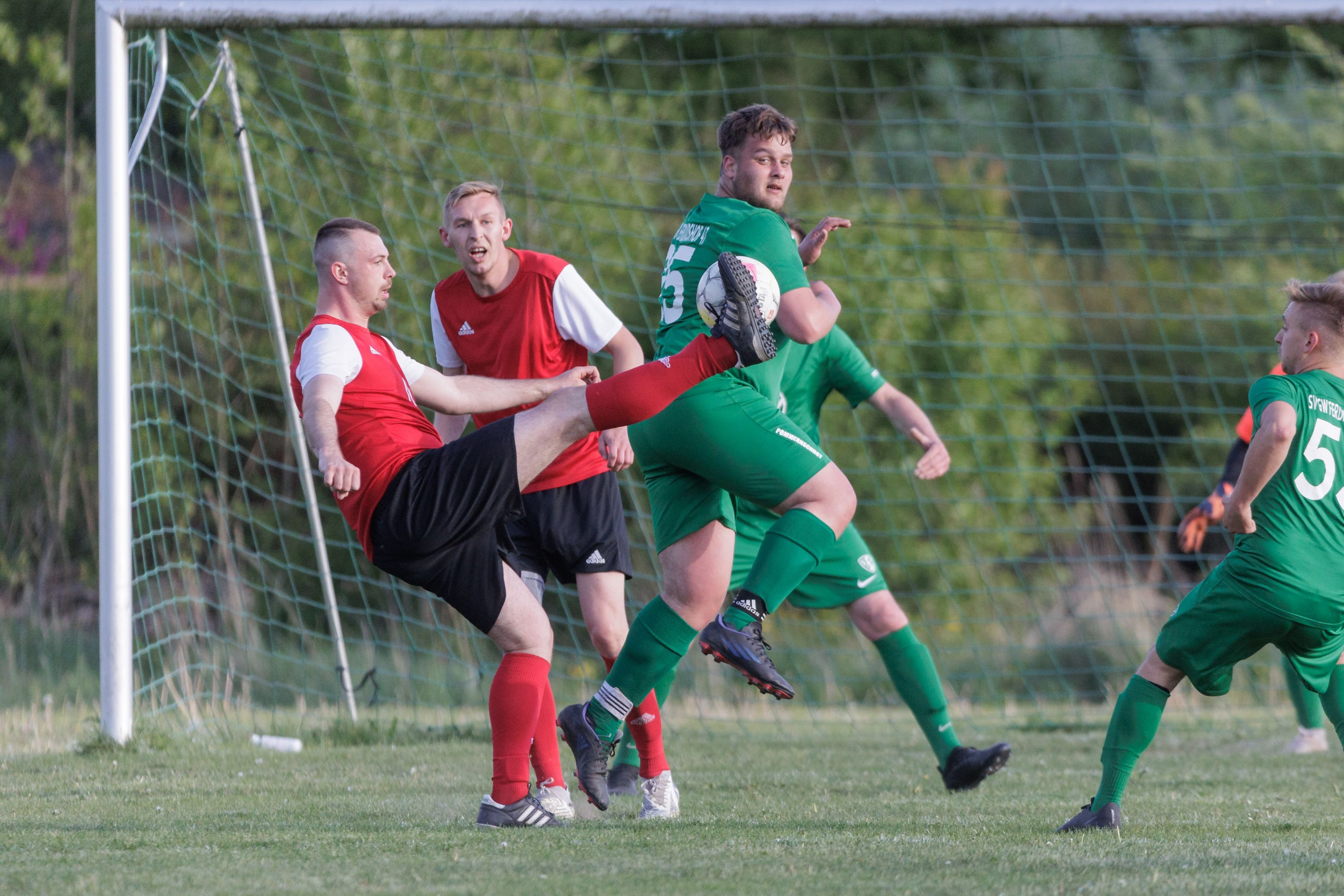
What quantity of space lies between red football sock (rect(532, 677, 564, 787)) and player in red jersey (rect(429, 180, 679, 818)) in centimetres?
9

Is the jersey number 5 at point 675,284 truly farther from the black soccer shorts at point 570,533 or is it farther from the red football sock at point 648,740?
the red football sock at point 648,740

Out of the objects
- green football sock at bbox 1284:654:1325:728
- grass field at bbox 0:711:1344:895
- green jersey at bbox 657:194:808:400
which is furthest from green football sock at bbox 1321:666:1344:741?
green football sock at bbox 1284:654:1325:728

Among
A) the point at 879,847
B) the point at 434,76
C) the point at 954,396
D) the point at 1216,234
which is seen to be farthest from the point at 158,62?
the point at 1216,234

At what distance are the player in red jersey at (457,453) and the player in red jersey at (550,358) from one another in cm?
42

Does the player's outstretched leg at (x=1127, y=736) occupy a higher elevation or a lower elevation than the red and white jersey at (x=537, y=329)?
lower

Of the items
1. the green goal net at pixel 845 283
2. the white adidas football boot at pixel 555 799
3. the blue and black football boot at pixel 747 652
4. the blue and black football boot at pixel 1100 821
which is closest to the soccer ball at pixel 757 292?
the blue and black football boot at pixel 747 652

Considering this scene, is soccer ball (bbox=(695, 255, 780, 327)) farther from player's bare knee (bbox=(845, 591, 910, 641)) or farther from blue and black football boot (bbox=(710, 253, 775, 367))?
player's bare knee (bbox=(845, 591, 910, 641))

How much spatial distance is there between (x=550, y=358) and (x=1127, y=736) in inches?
77.3

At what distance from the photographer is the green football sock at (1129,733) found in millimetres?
3504

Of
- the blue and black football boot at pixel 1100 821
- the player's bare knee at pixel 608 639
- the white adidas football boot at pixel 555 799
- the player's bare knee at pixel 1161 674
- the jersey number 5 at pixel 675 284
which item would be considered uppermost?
the jersey number 5 at pixel 675 284

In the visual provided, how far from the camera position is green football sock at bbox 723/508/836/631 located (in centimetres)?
363

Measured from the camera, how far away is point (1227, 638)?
3400 mm

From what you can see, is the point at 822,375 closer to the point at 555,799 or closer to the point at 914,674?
the point at 914,674

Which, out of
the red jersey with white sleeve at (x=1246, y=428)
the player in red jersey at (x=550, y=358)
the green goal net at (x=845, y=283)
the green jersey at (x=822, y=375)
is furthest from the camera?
the green goal net at (x=845, y=283)
